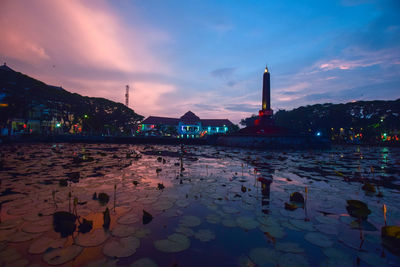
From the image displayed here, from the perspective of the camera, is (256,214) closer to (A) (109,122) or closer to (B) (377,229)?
(B) (377,229)

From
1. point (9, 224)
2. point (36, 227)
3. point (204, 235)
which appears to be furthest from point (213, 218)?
point (9, 224)

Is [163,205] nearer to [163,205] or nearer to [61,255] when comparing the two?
[163,205]

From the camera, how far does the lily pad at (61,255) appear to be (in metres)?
1.76

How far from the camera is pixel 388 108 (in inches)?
1556

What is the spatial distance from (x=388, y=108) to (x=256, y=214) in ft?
186

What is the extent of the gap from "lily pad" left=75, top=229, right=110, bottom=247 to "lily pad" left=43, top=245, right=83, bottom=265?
9 cm

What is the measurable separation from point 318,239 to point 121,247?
2.51 metres

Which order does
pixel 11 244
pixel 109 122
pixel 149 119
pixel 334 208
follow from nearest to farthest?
pixel 11 244, pixel 334 208, pixel 109 122, pixel 149 119

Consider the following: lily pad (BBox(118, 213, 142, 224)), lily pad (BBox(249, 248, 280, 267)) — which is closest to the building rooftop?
lily pad (BBox(118, 213, 142, 224))

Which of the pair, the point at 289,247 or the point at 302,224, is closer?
the point at 289,247

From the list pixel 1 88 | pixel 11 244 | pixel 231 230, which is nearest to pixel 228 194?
pixel 231 230

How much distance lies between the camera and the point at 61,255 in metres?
1.86

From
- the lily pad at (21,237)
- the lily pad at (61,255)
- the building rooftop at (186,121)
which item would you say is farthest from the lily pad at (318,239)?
the building rooftop at (186,121)

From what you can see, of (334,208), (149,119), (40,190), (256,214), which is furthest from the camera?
(149,119)
